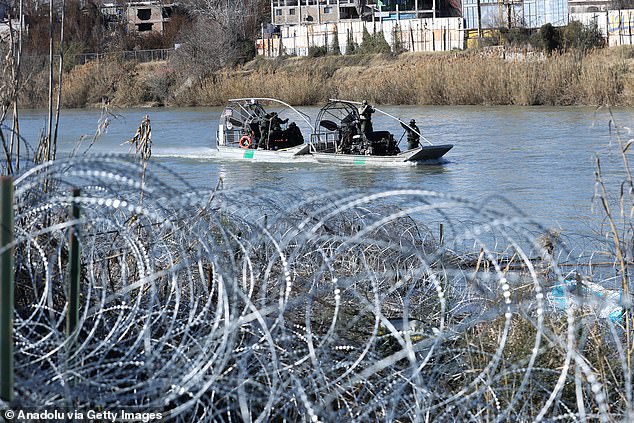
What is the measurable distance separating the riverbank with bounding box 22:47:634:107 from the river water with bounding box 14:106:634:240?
3.76 feet

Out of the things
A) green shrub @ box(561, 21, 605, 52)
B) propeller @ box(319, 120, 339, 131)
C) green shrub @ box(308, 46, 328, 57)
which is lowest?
propeller @ box(319, 120, 339, 131)

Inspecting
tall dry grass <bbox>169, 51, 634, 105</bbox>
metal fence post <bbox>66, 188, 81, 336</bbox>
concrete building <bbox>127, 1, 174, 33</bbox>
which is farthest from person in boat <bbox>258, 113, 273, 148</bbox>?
concrete building <bbox>127, 1, 174, 33</bbox>

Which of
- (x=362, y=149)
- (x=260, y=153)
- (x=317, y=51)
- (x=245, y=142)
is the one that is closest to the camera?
(x=362, y=149)

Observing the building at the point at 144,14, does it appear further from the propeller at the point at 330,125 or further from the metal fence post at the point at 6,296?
the metal fence post at the point at 6,296

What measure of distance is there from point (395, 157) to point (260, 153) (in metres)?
3.72

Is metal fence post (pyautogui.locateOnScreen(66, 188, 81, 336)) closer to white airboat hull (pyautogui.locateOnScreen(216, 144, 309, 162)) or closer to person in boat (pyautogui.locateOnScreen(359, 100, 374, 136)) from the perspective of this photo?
person in boat (pyautogui.locateOnScreen(359, 100, 374, 136))

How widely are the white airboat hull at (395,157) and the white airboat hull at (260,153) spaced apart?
1108 mm

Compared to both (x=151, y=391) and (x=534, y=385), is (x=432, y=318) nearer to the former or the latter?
(x=534, y=385)

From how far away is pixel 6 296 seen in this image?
356cm

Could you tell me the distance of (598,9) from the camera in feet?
241

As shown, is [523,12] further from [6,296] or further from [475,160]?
[6,296]

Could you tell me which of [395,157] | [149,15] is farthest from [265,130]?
[149,15]

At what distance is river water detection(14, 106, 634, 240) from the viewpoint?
1836 centimetres

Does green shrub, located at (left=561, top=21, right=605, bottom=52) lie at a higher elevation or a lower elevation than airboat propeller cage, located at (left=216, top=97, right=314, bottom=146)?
higher
